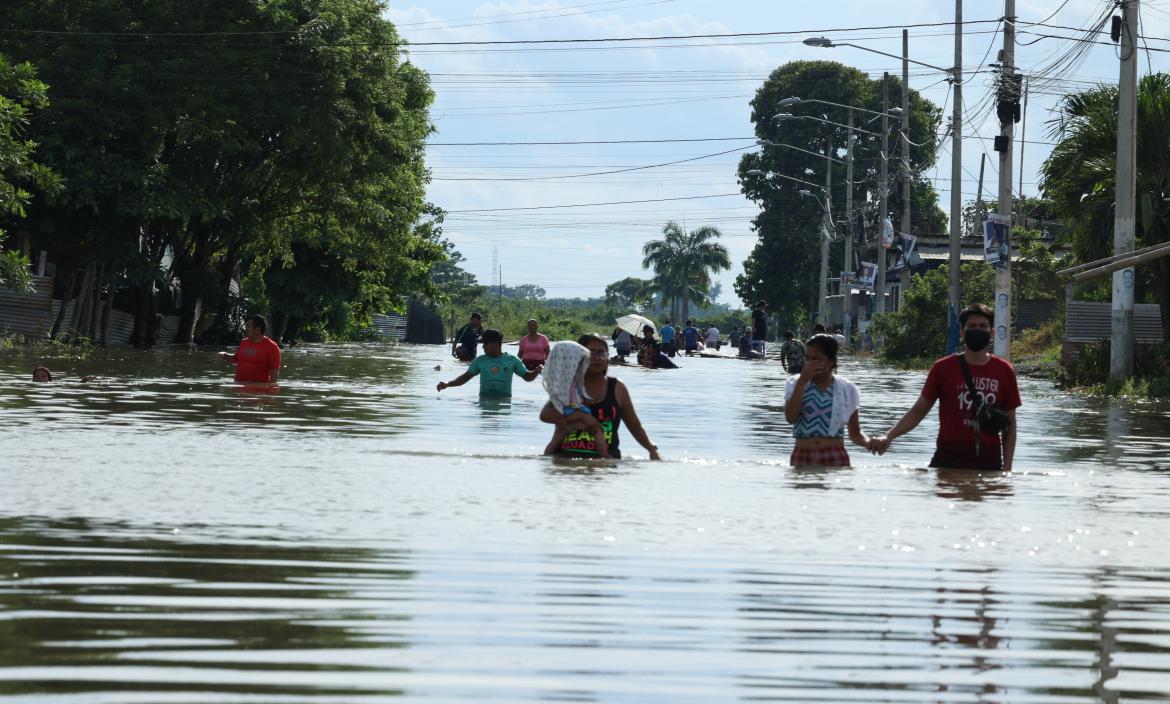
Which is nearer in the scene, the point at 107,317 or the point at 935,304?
the point at 107,317

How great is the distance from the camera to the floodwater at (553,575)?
5.34m

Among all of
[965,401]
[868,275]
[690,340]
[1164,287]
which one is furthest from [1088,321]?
[868,275]

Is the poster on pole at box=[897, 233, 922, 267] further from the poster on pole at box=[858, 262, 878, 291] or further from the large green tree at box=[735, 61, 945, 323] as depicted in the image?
the large green tree at box=[735, 61, 945, 323]

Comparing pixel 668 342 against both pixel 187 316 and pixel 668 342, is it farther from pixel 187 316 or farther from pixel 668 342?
pixel 187 316

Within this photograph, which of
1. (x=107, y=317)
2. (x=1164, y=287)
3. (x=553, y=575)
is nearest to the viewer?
(x=553, y=575)

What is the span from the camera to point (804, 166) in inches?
3819

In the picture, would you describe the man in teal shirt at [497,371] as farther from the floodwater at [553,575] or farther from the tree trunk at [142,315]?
the tree trunk at [142,315]

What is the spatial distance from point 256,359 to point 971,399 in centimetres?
1352

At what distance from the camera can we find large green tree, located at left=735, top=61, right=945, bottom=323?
315 ft

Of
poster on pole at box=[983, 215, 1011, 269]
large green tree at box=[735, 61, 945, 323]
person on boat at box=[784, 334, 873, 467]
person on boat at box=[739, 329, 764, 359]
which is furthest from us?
large green tree at box=[735, 61, 945, 323]

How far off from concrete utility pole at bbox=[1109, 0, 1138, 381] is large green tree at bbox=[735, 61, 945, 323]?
6589 cm

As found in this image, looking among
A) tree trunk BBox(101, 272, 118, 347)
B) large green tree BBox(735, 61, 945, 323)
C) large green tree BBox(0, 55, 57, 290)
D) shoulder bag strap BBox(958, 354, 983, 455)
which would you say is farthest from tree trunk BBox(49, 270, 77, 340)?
large green tree BBox(735, 61, 945, 323)

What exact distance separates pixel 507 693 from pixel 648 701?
0.42 metres

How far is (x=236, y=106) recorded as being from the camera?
146 feet
